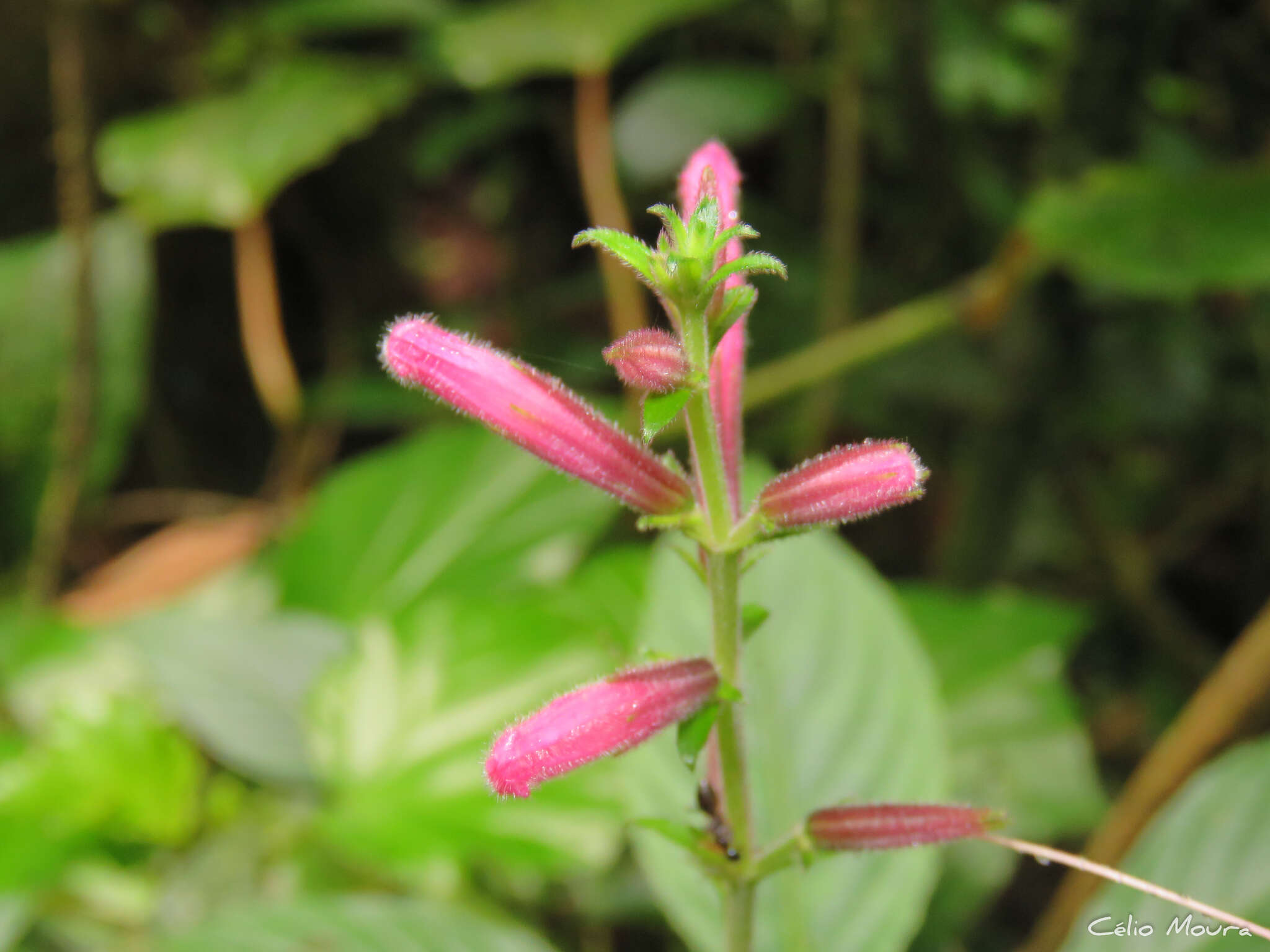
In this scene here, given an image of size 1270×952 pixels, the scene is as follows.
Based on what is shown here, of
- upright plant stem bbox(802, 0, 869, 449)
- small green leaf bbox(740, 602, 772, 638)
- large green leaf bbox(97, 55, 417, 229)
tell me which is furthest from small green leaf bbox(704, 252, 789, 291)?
large green leaf bbox(97, 55, 417, 229)

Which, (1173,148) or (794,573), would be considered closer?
(794,573)

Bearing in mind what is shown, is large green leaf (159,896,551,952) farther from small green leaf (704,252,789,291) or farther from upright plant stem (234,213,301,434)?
upright plant stem (234,213,301,434)

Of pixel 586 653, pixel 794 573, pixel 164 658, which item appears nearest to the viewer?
pixel 794 573

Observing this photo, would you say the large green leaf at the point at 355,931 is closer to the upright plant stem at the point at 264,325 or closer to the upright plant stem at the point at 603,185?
the upright plant stem at the point at 603,185

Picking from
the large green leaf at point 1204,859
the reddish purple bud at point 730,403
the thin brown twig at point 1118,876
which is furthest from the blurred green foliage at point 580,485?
the thin brown twig at point 1118,876

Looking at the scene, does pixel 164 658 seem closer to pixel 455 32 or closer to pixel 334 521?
pixel 334 521

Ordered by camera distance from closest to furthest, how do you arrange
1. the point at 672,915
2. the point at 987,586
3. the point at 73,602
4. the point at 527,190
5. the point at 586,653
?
the point at 672,915
the point at 586,653
the point at 987,586
the point at 73,602
the point at 527,190

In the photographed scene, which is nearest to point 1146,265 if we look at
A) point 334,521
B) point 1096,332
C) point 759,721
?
point 1096,332
